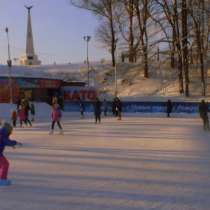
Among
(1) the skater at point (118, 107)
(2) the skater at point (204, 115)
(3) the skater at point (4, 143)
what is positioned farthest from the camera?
(1) the skater at point (118, 107)

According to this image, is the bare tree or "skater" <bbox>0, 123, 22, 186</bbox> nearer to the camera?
"skater" <bbox>0, 123, 22, 186</bbox>

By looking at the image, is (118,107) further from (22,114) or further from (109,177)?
(109,177)

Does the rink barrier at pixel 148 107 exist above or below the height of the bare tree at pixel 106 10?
below

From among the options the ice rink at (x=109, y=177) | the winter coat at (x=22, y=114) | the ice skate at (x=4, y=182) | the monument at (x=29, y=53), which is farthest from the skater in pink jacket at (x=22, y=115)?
the monument at (x=29, y=53)

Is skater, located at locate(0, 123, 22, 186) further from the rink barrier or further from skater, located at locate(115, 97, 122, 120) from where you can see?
the rink barrier

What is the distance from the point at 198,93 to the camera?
161 feet

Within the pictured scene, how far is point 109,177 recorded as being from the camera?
9711mm

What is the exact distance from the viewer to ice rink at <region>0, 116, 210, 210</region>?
7.47 metres

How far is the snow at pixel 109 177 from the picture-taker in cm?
748

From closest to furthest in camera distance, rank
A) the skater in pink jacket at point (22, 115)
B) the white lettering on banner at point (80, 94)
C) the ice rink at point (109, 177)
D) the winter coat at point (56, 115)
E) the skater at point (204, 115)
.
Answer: the ice rink at point (109, 177)
the winter coat at point (56, 115)
the skater at point (204, 115)
the skater in pink jacket at point (22, 115)
the white lettering on banner at point (80, 94)

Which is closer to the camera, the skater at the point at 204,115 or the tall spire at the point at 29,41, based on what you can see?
the skater at the point at 204,115

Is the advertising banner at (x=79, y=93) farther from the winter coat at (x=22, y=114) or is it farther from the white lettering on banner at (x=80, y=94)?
the winter coat at (x=22, y=114)

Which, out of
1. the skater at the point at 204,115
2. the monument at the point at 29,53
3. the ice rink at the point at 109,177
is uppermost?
the monument at the point at 29,53

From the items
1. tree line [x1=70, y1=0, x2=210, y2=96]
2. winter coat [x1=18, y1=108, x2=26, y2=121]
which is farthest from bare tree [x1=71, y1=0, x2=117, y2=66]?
winter coat [x1=18, y1=108, x2=26, y2=121]
